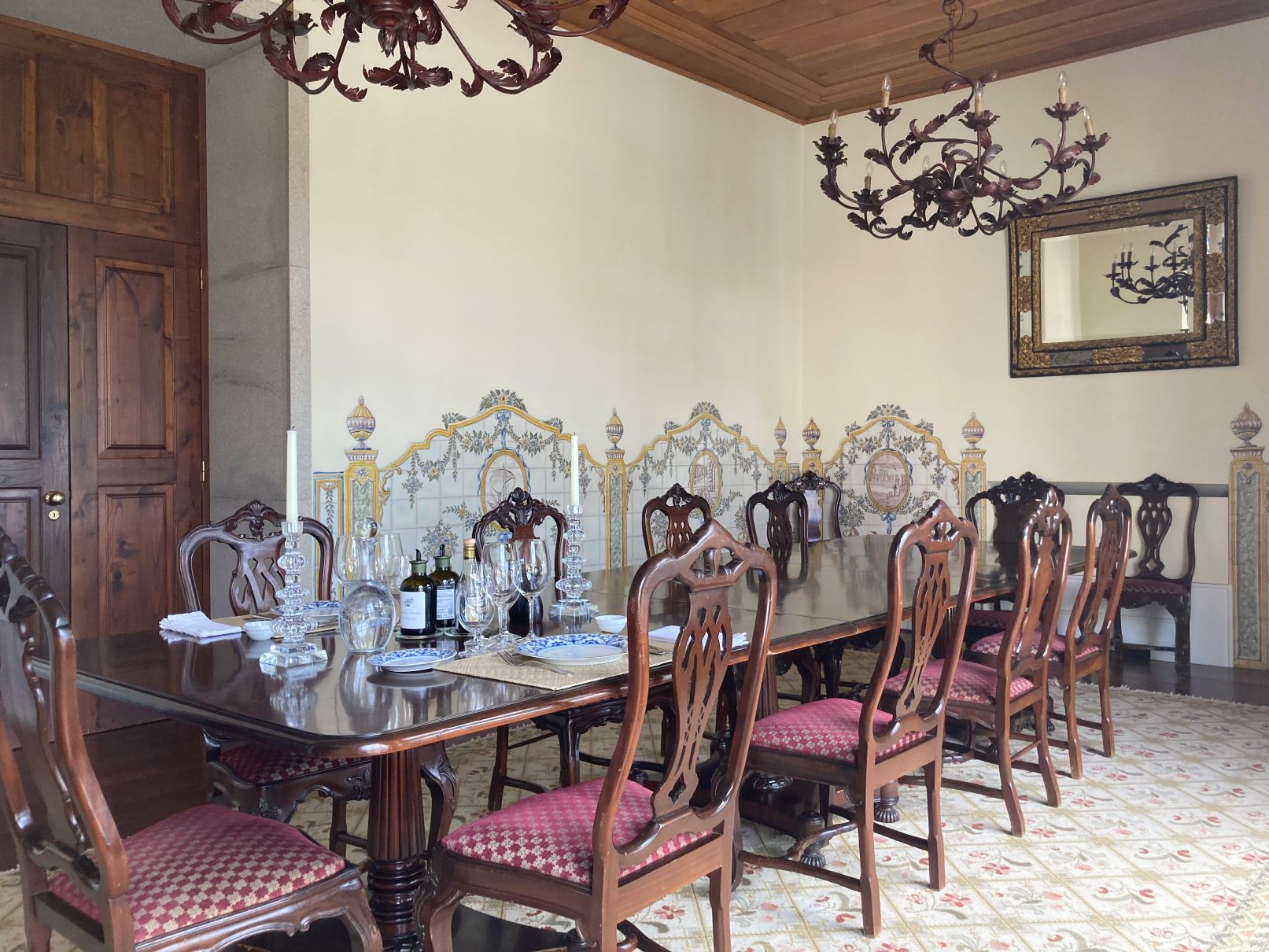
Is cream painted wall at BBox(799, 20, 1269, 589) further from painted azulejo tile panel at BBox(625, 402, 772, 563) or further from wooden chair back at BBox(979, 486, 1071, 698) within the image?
wooden chair back at BBox(979, 486, 1071, 698)

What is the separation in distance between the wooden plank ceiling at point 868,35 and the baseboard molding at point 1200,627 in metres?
2.80

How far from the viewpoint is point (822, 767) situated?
2363 mm

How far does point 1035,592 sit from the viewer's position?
291 cm

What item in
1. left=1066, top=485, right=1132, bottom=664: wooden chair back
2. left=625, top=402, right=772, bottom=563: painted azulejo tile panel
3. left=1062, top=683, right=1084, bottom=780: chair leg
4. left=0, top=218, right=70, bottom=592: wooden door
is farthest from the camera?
left=625, top=402, right=772, bottom=563: painted azulejo tile panel

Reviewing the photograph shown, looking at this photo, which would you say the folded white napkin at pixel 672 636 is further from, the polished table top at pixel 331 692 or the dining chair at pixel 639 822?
the dining chair at pixel 639 822

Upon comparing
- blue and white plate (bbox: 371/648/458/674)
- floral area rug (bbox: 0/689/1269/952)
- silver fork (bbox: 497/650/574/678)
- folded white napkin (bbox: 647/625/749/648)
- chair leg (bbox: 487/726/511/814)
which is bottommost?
floral area rug (bbox: 0/689/1269/952)

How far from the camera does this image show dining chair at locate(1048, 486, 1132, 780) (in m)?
3.29

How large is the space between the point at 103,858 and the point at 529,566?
41.6 inches

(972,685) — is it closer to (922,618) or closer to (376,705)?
(922,618)

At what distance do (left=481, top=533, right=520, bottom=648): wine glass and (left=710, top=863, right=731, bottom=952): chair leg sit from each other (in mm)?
621

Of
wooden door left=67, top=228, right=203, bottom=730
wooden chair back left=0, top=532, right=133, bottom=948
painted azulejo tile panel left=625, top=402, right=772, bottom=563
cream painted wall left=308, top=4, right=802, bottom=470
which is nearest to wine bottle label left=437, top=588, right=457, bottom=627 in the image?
wooden chair back left=0, top=532, right=133, bottom=948

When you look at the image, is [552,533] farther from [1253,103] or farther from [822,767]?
[1253,103]

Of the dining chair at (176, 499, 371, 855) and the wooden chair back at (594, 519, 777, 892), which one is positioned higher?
the wooden chair back at (594, 519, 777, 892)

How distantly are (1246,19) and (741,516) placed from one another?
3538 millimetres
